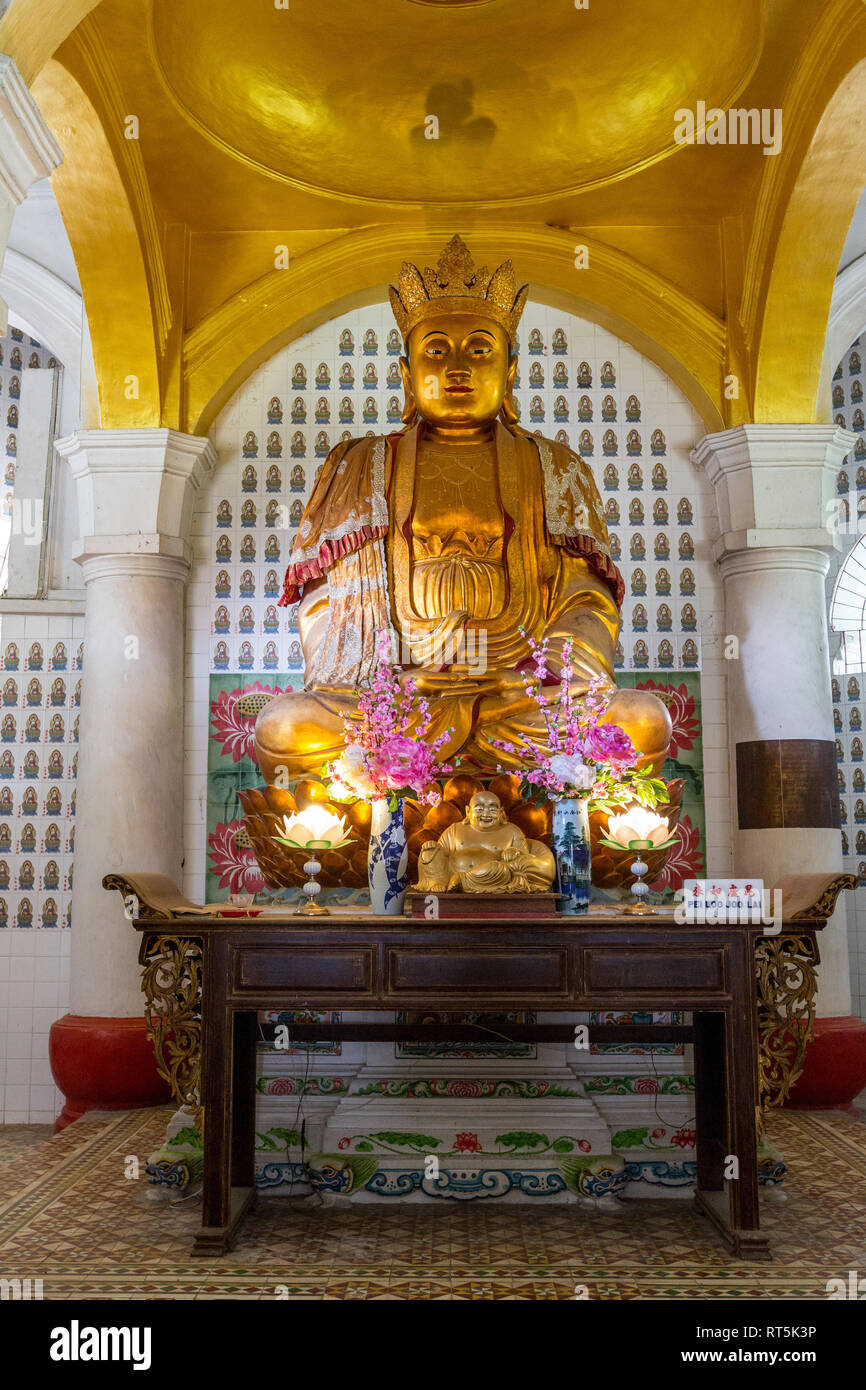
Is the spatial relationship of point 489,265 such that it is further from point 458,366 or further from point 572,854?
point 572,854

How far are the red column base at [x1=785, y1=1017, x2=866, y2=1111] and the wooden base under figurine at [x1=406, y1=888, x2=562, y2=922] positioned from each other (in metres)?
2.73

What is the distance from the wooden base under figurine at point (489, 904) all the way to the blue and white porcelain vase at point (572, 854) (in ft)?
0.30

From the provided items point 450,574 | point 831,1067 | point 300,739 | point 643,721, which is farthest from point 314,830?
point 831,1067

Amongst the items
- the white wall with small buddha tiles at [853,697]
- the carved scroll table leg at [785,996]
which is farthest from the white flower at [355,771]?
the white wall with small buddha tiles at [853,697]

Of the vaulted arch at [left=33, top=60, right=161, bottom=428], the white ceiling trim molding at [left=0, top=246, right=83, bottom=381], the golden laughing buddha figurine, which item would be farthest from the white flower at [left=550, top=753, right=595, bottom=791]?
the white ceiling trim molding at [left=0, top=246, right=83, bottom=381]

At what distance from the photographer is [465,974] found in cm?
377

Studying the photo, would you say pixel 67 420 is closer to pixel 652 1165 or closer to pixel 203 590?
pixel 203 590

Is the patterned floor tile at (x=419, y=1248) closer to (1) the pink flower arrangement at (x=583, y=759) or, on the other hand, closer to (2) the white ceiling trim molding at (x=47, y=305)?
(1) the pink flower arrangement at (x=583, y=759)

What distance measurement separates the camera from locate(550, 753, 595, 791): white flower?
4238mm

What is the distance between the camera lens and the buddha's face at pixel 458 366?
250 inches

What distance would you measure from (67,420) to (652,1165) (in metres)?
5.61

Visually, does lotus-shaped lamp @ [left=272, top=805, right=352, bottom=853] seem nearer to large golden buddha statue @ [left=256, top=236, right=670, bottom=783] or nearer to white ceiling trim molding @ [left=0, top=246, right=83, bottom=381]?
large golden buddha statue @ [left=256, top=236, right=670, bottom=783]

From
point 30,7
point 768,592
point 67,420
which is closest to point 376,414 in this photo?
point 67,420

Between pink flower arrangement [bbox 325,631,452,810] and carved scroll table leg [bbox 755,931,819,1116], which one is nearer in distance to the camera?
carved scroll table leg [bbox 755,931,819,1116]
